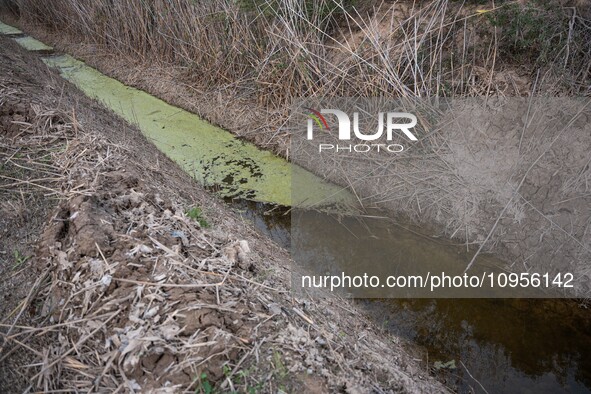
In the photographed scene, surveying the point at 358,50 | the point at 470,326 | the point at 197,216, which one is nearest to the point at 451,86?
the point at 358,50

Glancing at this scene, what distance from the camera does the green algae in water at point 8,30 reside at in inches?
332

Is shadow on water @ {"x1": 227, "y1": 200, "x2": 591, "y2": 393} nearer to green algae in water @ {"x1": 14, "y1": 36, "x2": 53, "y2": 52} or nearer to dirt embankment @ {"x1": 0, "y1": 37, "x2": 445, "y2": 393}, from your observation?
dirt embankment @ {"x1": 0, "y1": 37, "x2": 445, "y2": 393}

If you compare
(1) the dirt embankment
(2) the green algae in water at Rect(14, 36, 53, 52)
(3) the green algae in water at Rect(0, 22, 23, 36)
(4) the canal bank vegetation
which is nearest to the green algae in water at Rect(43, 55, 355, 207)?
(4) the canal bank vegetation

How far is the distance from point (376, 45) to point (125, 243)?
8.56ft

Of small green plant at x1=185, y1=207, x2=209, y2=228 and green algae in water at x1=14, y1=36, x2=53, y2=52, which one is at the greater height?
green algae in water at x1=14, y1=36, x2=53, y2=52

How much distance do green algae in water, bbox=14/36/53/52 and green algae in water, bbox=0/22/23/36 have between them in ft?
1.55

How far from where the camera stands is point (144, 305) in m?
1.55

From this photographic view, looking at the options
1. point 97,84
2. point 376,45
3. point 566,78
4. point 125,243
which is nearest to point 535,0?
point 566,78

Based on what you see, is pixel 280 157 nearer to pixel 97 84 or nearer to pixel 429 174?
pixel 429 174

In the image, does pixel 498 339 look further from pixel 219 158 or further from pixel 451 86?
pixel 219 158

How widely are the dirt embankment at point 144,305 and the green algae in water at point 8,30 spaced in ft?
25.1

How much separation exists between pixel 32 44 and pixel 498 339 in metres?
8.74

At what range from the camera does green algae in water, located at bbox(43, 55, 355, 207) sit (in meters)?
3.59

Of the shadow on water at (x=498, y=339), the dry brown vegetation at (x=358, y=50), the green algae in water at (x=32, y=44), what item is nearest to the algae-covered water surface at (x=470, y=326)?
the shadow on water at (x=498, y=339)
